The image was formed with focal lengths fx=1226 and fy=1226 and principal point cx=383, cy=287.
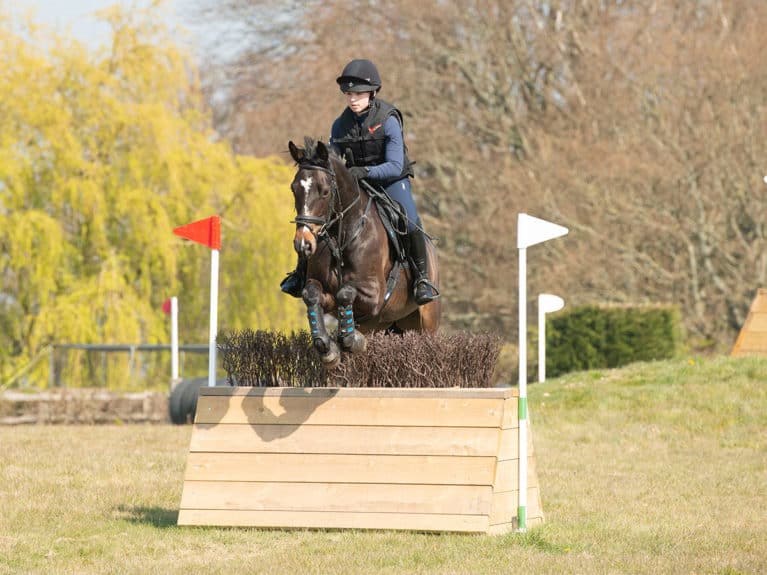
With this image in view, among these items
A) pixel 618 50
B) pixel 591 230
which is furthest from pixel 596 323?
pixel 618 50

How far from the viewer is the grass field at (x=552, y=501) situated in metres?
6.31

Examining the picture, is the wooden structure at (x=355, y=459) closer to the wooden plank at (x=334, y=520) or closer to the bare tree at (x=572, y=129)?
the wooden plank at (x=334, y=520)

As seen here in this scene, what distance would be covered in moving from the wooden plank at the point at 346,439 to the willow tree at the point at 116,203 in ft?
44.5

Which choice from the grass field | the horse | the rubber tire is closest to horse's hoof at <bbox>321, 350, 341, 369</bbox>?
the horse

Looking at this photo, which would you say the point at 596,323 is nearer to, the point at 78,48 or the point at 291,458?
the point at 78,48

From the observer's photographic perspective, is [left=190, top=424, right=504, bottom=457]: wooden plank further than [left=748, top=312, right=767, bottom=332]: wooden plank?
No

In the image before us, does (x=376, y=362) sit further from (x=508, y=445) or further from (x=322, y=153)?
(x=322, y=153)

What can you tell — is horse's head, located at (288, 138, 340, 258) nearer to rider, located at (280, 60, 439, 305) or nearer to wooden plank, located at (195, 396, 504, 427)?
rider, located at (280, 60, 439, 305)

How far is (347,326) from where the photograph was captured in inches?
281

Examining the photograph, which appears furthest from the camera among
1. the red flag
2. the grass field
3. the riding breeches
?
the riding breeches

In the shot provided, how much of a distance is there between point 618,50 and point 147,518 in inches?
700

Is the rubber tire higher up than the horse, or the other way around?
the horse

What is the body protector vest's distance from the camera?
8047mm

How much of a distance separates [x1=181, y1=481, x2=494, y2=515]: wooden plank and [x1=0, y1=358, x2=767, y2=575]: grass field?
145 millimetres
